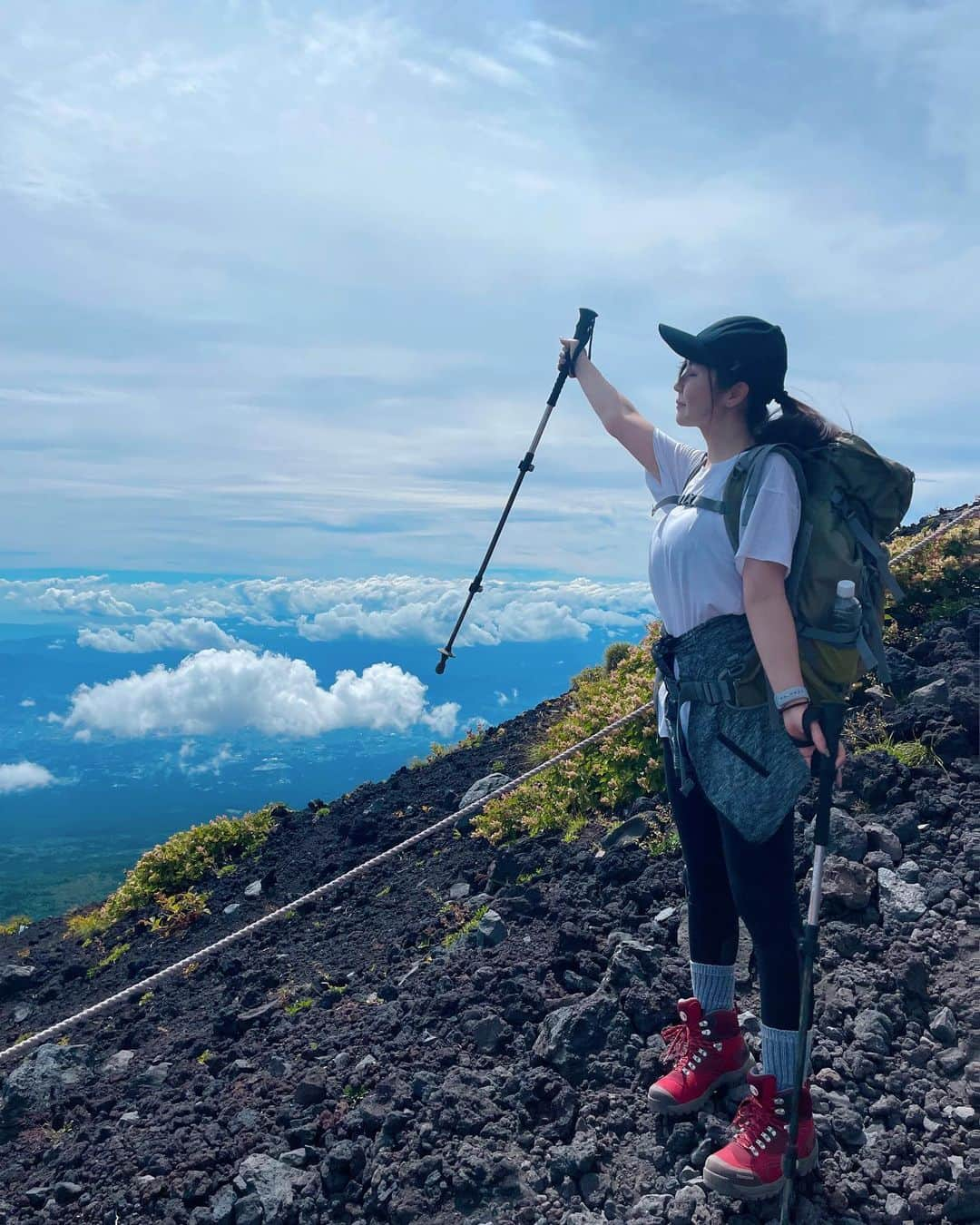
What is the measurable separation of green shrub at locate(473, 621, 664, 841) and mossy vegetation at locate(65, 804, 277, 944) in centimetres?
402

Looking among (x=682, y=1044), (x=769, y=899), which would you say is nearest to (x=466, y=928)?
(x=682, y=1044)

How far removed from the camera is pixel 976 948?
4555 millimetres

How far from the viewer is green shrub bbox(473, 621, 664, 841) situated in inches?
287

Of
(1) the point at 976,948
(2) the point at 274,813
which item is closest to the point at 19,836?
(2) the point at 274,813

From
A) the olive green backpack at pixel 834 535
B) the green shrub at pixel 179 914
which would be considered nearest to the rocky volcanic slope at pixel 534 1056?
the olive green backpack at pixel 834 535

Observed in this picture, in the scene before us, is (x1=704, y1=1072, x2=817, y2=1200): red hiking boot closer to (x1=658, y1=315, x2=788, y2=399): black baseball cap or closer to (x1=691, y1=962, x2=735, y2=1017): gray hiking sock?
(x1=691, y1=962, x2=735, y2=1017): gray hiking sock

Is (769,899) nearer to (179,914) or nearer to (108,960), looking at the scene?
(179,914)

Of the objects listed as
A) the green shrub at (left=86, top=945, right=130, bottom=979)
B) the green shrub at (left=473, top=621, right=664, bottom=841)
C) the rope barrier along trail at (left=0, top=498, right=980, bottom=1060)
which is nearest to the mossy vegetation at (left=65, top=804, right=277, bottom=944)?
the green shrub at (left=86, top=945, right=130, bottom=979)

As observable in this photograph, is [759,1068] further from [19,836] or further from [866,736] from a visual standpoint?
[19,836]

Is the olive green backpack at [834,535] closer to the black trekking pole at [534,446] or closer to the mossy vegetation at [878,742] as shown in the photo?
the black trekking pole at [534,446]

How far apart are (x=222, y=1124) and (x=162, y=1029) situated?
232 cm

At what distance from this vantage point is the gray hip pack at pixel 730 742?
3.25 m

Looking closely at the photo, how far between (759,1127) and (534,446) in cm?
350

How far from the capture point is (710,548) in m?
3.29
